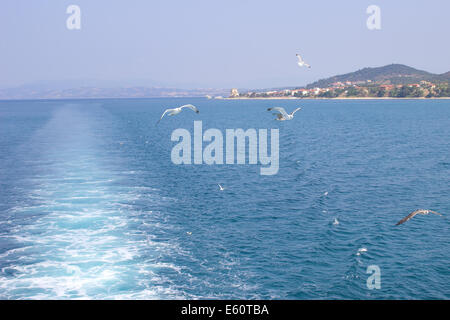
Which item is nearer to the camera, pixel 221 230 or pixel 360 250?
pixel 360 250

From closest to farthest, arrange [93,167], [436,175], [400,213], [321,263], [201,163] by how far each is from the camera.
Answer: [321,263], [400,213], [436,175], [93,167], [201,163]

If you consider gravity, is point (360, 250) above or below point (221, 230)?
below

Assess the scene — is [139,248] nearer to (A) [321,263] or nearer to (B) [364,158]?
(A) [321,263]

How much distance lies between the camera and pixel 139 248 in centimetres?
3238

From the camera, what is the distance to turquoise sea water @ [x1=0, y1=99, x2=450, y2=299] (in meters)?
26.5

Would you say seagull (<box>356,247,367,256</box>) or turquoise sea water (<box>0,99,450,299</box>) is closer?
turquoise sea water (<box>0,99,450,299</box>)

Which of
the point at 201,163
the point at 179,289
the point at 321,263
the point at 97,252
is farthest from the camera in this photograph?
the point at 201,163

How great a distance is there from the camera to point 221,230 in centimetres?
3612

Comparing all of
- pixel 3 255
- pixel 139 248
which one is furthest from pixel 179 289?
pixel 3 255

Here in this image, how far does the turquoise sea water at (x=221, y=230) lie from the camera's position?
2653cm

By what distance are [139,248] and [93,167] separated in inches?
1319

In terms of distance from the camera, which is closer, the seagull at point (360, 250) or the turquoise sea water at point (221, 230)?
the turquoise sea water at point (221, 230)
